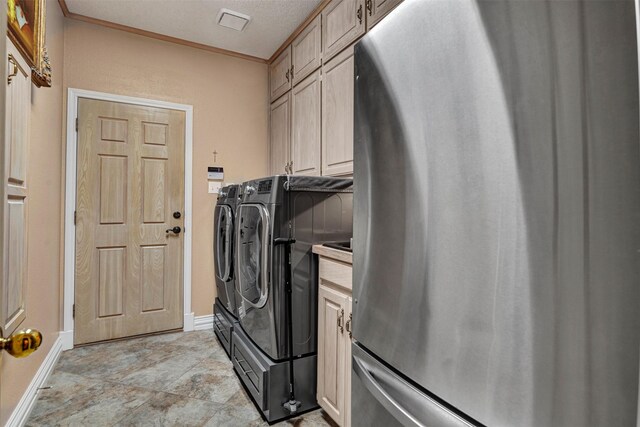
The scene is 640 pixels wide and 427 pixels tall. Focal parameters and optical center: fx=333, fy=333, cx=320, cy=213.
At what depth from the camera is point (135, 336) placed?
2953 millimetres

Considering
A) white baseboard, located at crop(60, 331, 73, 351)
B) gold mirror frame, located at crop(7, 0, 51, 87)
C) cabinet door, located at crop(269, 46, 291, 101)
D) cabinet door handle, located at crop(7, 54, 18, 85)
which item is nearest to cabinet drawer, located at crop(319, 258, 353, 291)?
cabinet door handle, located at crop(7, 54, 18, 85)

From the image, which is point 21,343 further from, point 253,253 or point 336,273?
point 253,253

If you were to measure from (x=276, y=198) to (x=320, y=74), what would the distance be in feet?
4.11

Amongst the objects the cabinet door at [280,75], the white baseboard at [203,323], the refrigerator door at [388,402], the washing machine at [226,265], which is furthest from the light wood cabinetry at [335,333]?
the cabinet door at [280,75]

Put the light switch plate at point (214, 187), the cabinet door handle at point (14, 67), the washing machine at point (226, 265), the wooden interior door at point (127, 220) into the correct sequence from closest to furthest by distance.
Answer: the cabinet door handle at point (14, 67) < the washing machine at point (226, 265) < the wooden interior door at point (127, 220) < the light switch plate at point (214, 187)

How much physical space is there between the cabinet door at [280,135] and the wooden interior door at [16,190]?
71.4 inches

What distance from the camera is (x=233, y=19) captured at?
8.90 ft

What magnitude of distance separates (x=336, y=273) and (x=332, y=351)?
15.4 inches

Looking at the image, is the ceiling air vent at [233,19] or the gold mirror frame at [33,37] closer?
the gold mirror frame at [33,37]

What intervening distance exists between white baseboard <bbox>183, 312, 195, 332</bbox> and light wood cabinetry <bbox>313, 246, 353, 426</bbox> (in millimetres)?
1832

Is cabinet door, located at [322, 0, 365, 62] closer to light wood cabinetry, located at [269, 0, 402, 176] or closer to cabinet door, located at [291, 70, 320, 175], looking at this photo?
light wood cabinetry, located at [269, 0, 402, 176]

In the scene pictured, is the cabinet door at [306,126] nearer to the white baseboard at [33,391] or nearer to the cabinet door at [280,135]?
the cabinet door at [280,135]

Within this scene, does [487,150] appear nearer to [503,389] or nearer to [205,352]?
[503,389]

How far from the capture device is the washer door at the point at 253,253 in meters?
1.85
